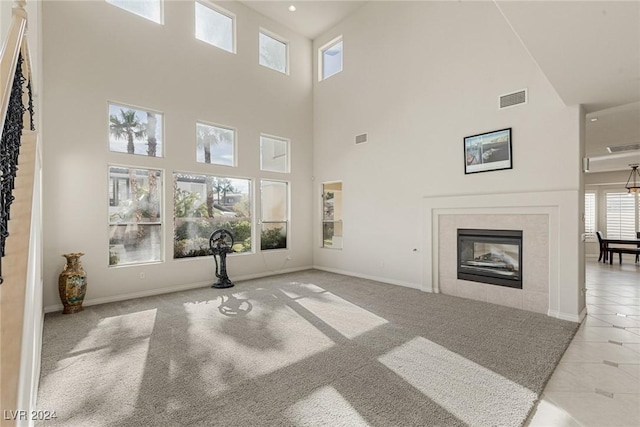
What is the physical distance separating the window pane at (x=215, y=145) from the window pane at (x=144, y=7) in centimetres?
194

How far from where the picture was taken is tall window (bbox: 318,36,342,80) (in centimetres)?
735

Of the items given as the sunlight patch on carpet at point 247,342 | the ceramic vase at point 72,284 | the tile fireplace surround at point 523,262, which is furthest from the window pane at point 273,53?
the sunlight patch on carpet at point 247,342

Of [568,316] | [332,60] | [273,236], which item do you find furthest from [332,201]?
[568,316]

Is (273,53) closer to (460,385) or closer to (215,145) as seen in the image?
(215,145)

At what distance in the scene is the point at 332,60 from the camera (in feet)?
24.8

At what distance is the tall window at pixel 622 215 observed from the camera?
10234mm

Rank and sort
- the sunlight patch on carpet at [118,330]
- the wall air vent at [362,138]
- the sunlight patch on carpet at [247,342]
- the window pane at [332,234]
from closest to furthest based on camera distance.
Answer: the sunlight patch on carpet at [247,342] → the sunlight patch on carpet at [118,330] → the wall air vent at [362,138] → the window pane at [332,234]

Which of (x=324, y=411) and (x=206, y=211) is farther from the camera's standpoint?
(x=206, y=211)

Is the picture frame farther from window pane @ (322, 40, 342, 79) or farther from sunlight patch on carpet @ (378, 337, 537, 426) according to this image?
window pane @ (322, 40, 342, 79)

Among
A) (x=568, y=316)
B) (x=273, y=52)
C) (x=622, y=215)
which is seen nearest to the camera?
(x=568, y=316)

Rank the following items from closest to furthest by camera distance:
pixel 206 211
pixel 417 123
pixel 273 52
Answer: pixel 417 123 < pixel 206 211 < pixel 273 52

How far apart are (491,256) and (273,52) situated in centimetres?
632

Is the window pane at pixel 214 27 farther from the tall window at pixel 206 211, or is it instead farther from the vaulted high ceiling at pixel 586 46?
the vaulted high ceiling at pixel 586 46

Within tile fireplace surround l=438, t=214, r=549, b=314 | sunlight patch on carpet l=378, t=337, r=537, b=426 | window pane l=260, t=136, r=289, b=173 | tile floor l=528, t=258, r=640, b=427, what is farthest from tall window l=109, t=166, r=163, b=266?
tile floor l=528, t=258, r=640, b=427
